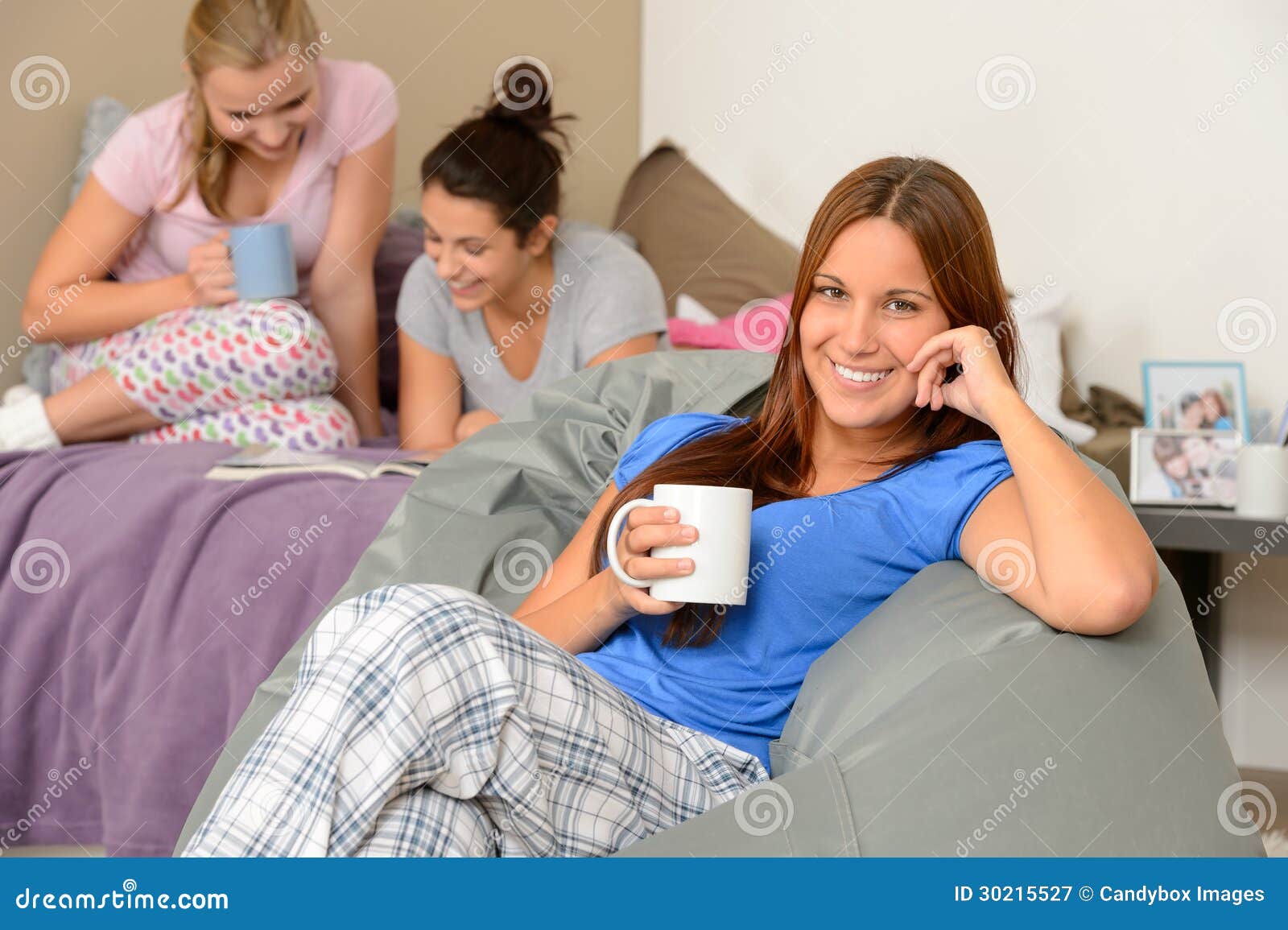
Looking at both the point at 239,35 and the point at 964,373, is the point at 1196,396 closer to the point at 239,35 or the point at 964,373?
the point at 964,373

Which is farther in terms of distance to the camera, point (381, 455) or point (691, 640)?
point (381, 455)

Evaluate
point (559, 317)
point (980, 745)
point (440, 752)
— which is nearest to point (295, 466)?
point (559, 317)

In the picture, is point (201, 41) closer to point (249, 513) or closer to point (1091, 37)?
point (249, 513)

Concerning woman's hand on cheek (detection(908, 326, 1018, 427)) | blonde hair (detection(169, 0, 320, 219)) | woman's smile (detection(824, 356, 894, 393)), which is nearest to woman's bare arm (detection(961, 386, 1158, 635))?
woman's hand on cheek (detection(908, 326, 1018, 427))

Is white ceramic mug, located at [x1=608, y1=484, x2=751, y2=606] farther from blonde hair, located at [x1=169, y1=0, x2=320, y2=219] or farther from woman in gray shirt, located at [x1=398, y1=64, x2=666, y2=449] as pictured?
blonde hair, located at [x1=169, y1=0, x2=320, y2=219]

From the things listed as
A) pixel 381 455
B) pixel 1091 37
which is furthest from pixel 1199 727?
pixel 1091 37

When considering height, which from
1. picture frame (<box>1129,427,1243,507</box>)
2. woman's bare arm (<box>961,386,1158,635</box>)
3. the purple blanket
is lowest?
the purple blanket

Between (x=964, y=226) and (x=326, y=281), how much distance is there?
1.38m

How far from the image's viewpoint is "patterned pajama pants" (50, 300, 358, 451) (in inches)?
77.3

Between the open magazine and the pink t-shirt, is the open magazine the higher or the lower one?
the lower one

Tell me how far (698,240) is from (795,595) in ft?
5.26

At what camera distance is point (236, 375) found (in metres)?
1.98

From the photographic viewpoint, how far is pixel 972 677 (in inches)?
37.9

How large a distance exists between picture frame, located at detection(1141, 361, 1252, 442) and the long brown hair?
3.15 ft
